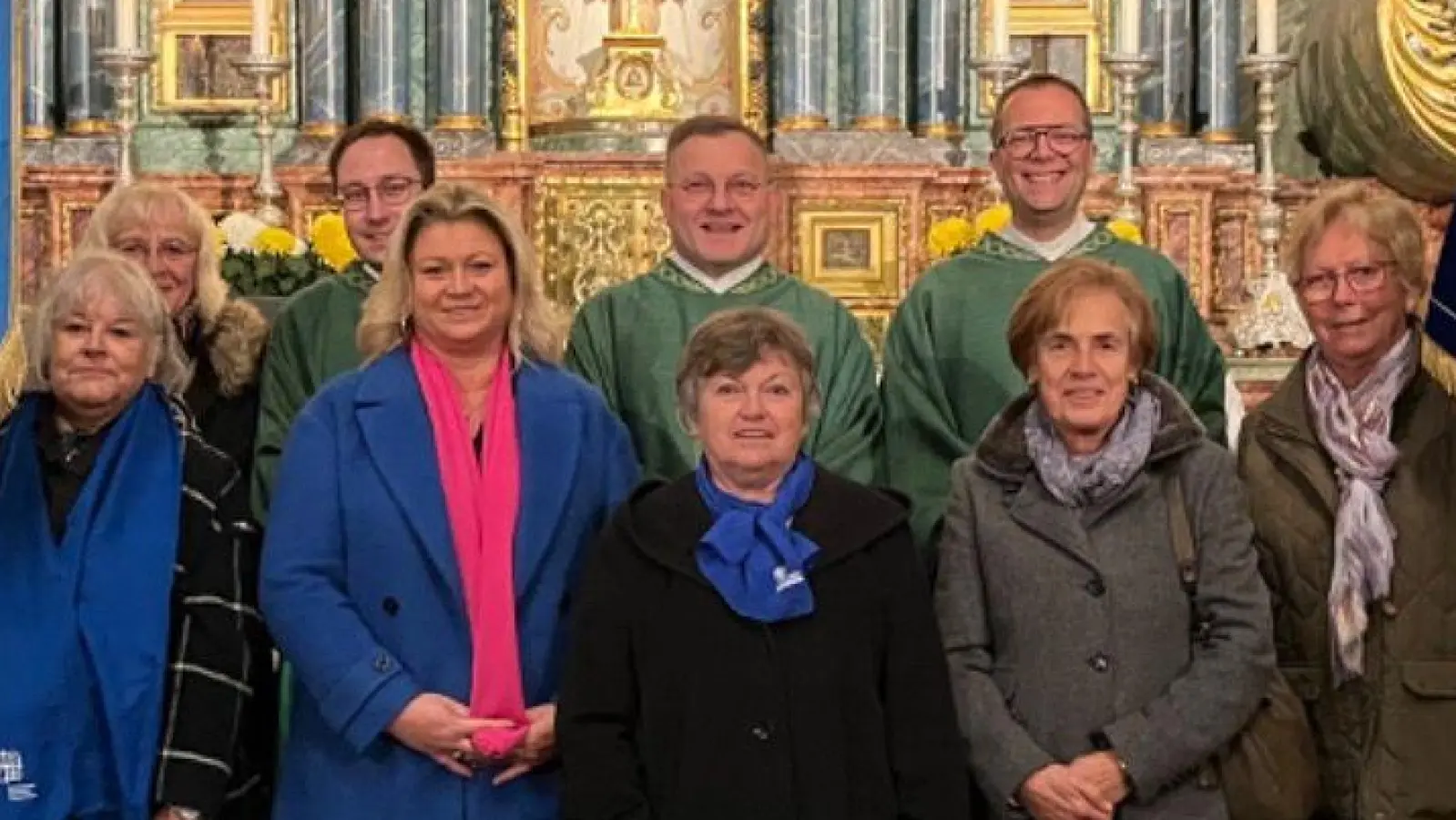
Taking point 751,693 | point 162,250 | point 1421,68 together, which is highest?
point 1421,68

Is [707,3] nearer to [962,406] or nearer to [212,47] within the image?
[212,47]

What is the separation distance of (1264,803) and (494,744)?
1306 millimetres

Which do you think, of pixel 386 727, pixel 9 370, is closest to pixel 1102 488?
pixel 386 727

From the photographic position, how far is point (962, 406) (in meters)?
5.63

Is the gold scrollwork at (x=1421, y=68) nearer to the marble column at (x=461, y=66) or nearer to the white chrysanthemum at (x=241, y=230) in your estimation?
the marble column at (x=461, y=66)

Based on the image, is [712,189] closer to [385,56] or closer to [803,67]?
[803,67]

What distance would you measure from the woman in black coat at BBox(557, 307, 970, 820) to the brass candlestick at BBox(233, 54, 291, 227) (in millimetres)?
4294

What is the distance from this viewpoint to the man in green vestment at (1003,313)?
5512 mm

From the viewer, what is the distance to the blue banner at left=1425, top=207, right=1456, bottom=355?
15.9 ft

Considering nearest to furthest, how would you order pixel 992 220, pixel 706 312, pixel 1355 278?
pixel 1355 278
pixel 706 312
pixel 992 220

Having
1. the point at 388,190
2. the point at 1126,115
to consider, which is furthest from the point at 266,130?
the point at 388,190

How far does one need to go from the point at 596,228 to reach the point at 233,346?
371cm

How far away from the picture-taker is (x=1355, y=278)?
5.01 meters

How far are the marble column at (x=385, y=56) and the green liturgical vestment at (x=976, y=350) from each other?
14.2 feet
